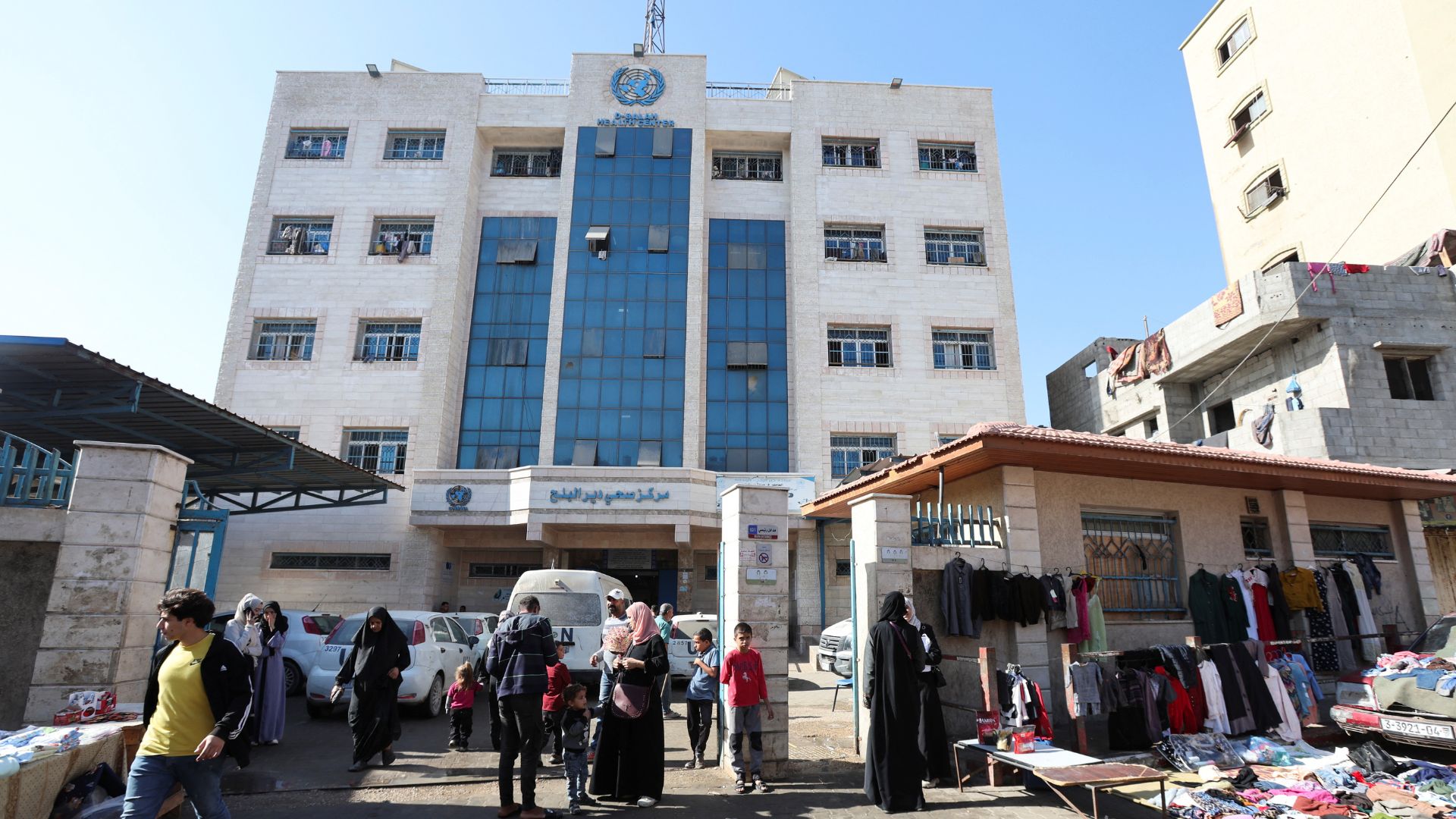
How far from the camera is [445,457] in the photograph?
869 inches

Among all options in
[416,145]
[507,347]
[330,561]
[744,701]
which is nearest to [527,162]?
[416,145]

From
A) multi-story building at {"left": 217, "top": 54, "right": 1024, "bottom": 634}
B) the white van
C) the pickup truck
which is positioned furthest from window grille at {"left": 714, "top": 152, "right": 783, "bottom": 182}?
the pickup truck

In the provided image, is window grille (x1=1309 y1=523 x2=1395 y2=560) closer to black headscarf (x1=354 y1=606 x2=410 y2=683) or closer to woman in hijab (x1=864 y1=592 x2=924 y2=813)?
→ woman in hijab (x1=864 y1=592 x2=924 y2=813)

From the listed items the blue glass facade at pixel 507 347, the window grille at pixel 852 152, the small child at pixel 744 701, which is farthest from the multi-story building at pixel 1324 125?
the blue glass facade at pixel 507 347

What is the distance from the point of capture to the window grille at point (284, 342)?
22.3m

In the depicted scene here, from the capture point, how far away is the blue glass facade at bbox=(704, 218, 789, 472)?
22.7 meters

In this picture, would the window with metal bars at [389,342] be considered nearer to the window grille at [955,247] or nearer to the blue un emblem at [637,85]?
the blue un emblem at [637,85]

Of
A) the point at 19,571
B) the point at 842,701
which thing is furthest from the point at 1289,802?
the point at 19,571

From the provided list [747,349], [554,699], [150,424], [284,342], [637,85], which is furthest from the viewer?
[637,85]

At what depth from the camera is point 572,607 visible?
42.9 feet

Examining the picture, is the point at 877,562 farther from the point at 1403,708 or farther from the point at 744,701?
the point at 1403,708

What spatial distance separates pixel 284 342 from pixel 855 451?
18.0m

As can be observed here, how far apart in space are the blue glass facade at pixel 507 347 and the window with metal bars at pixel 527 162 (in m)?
1.87

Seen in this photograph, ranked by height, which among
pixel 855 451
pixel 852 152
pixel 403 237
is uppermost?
pixel 852 152
